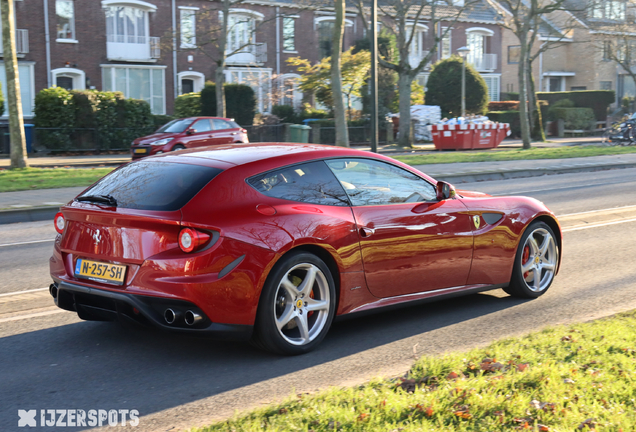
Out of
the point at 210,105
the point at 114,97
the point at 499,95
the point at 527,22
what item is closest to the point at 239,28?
the point at 210,105

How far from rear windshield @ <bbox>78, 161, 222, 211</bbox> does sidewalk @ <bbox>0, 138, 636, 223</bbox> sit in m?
8.25

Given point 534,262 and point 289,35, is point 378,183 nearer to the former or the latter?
point 534,262

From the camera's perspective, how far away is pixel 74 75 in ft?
124

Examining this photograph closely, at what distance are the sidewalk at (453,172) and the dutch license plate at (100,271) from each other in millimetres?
8413

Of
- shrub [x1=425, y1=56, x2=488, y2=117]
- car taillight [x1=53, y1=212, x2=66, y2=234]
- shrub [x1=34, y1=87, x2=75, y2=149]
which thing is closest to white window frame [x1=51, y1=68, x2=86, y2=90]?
shrub [x1=34, y1=87, x2=75, y2=149]

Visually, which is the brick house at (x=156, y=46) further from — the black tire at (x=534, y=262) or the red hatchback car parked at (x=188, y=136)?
the black tire at (x=534, y=262)

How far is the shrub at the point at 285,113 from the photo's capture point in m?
36.2

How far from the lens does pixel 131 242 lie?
4645mm

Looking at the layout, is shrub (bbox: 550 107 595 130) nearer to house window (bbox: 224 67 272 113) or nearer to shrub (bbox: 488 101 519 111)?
shrub (bbox: 488 101 519 111)

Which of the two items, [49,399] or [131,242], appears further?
[131,242]

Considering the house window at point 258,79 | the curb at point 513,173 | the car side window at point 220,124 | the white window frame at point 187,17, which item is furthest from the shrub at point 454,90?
the car side window at point 220,124

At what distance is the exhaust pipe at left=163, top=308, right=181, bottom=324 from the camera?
4.45 metres

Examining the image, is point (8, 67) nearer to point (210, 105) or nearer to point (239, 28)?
point (210, 105)

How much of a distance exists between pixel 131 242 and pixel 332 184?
4.94 ft
